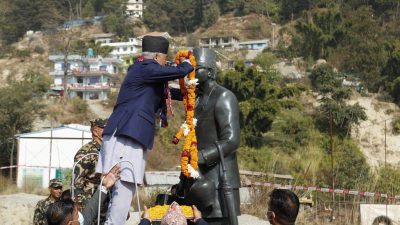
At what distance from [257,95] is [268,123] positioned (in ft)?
5.70

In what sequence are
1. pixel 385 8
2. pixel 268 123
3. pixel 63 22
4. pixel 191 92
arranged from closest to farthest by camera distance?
1. pixel 191 92
2. pixel 268 123
3. pixel 385 8
4. pixel 63 22

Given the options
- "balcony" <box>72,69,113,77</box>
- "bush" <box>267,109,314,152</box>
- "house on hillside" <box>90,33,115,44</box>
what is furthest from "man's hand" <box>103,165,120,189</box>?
"house on hillside" <box>90,33,115,44</box>

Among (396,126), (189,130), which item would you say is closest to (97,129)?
(189,130)

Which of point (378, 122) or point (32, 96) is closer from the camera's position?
point (32, 96)

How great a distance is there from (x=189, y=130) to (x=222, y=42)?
76507 mm

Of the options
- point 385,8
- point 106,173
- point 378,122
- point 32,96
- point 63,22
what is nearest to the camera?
point 106,173

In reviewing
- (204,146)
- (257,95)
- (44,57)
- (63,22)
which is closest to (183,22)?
(63,22)

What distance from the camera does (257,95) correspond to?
3112 centimetres

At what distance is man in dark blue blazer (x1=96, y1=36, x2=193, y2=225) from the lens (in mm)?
3678

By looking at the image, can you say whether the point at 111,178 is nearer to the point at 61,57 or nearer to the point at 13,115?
the point at 13,115

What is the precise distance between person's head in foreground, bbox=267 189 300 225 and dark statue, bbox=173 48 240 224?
46.6 inches

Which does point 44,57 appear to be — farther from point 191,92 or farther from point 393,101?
point 191,92

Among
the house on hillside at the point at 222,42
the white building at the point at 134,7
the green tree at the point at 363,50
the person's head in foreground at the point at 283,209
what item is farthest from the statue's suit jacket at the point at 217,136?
the white building at the point at 134,7

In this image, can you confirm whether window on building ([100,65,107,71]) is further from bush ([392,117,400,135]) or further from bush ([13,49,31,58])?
bush ([392,117,400,135])
